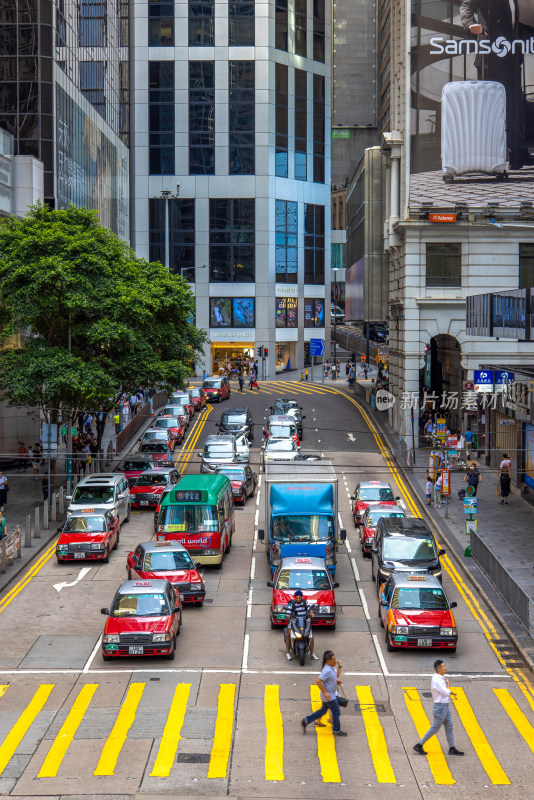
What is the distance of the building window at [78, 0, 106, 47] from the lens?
76.9 metres

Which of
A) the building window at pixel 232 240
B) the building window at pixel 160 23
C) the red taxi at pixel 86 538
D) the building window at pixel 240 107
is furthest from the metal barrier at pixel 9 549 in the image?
the building window at pixel 160 23

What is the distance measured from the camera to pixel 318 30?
107250 millimetres

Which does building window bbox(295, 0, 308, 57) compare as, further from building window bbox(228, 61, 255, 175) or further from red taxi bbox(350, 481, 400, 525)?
red taxi bbox(350, 481, 400, 525)

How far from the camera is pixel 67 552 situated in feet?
115

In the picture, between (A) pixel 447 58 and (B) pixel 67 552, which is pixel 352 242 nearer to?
(A) pixel 447 58

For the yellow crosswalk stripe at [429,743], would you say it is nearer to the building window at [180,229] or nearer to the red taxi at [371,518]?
the red taxi at [371,518]

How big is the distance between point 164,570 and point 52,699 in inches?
296

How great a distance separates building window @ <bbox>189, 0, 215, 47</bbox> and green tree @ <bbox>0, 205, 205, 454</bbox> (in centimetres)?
5818

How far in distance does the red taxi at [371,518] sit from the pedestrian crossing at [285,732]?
12488 mm

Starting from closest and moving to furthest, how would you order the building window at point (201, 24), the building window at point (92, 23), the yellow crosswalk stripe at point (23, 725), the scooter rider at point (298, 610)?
the yellow crosswalk stripe at point (23, 725) → the scooter rider at point (298, 610) → the building window at point (92, 23) → the building window at point (201, 24)

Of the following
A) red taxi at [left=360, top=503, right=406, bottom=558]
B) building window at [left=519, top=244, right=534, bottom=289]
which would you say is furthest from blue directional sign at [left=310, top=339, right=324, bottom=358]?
red taxi at [left=360, top=503, right=406, bottom=558]

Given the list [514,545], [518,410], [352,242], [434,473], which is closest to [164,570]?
[514,545]

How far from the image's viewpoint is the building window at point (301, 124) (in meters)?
105

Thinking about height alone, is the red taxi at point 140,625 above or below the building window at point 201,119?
below
